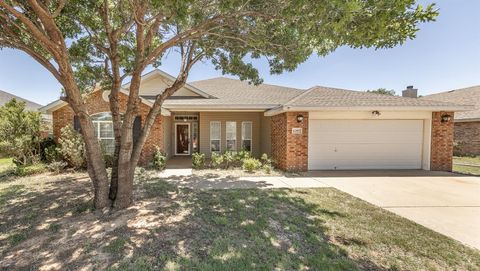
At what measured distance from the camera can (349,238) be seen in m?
3.87

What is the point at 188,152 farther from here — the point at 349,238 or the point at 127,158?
the point at 349,238

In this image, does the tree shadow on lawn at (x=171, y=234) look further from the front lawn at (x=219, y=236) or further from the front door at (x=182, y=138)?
the front door at (x=182, y=138)

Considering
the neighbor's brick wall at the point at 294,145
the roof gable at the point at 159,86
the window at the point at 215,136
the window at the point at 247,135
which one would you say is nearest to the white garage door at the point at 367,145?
the neighbor's brick wall at the point at 294,145

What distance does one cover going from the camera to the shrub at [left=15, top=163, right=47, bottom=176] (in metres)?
8.59

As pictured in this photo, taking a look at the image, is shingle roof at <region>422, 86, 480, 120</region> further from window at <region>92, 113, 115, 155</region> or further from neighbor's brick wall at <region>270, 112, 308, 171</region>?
window at <region>92, 113, 115, 155</region>

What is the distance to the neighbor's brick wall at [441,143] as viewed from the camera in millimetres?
9791

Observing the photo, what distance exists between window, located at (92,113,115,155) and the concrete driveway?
9.26 m

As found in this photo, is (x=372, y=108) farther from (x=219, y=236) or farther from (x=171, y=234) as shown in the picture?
(x=171, y=234)

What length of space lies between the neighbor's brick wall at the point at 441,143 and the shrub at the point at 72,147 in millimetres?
15433

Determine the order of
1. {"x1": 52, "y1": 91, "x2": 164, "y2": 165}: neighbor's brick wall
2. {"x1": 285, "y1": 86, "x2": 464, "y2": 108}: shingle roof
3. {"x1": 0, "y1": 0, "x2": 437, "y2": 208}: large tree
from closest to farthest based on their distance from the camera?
{"x1": 0, "y1": 0, "x2": 437, "y2": 208}: large tree < {"x1": 285, "y1": 86, "x2": 464, "y2": 108}: shingle roof < {"x1": 52, "y1": 91, "x2": 164, "y2": 165}: neighbor's brick wall

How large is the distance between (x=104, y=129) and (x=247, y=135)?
7.68 meters

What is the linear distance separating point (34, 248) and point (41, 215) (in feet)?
5.38

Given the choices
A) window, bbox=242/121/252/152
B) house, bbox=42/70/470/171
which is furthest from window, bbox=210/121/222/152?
house, bbox=42/70/470/171

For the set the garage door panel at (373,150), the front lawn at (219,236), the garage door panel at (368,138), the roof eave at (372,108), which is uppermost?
the roof eave at (372,108)
